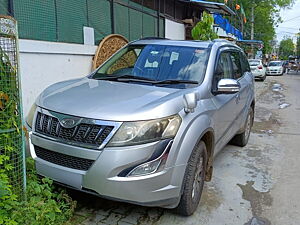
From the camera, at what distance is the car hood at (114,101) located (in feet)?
8.23

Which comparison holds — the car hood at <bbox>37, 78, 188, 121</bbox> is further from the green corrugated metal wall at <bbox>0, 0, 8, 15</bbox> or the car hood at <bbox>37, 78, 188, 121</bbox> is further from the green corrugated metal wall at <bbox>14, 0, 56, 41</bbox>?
the green corrugated metal wall at <bbox>14, 0, 56, 41</bbox>

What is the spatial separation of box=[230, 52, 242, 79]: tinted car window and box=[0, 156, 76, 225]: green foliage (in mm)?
3131

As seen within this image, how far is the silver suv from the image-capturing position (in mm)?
2439

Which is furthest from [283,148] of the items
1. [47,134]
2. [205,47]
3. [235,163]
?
[47,134]

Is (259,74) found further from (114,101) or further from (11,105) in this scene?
(11,105)

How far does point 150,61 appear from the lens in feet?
12.6

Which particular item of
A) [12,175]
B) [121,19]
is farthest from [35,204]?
[121,19]

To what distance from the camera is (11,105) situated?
2.46m

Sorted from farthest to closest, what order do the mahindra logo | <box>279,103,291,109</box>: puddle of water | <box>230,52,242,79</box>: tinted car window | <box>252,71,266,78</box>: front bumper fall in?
<box>252,71,266,78</box>: front bumper
<box>279,103,291,109</box>: puddle of water
<box>230,52,242,79</box>: tinted car window
the mahindra logo

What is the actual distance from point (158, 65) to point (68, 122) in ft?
5.17

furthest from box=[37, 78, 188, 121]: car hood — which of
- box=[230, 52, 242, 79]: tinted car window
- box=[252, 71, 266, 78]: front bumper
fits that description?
box=[252, 71, 266, 78]: front bumper

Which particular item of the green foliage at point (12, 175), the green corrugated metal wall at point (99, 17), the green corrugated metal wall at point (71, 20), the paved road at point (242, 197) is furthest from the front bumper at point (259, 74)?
the green foliage at point (12, 175)

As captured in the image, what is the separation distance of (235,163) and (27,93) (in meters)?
4.02

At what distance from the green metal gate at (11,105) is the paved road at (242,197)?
0.82 metres
